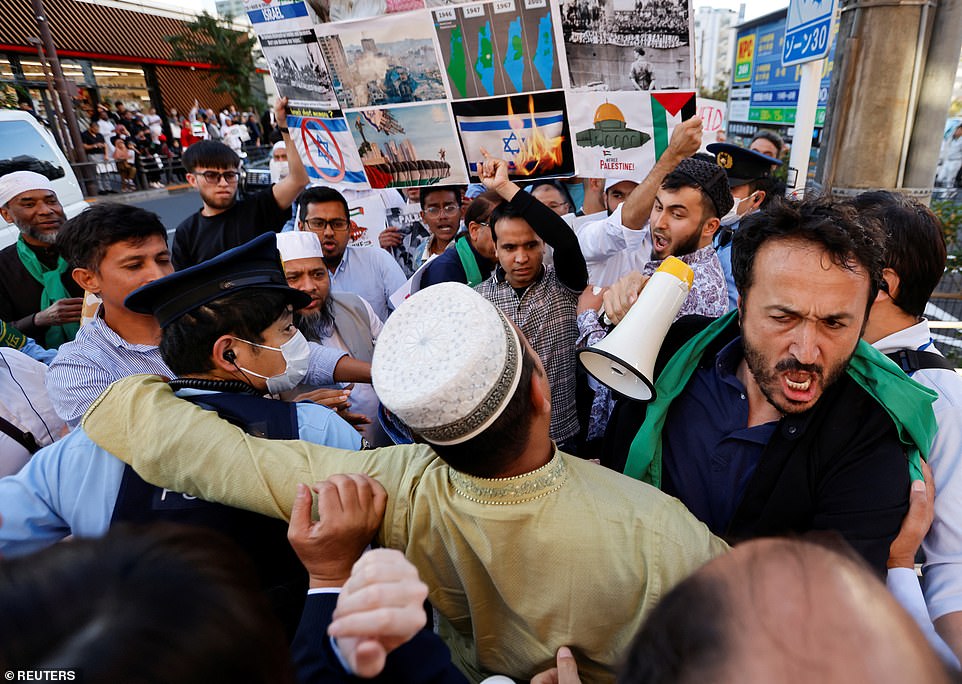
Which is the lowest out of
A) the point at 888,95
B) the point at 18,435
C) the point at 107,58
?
the point at 18,435

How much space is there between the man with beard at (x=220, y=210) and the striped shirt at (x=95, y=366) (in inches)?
71.1

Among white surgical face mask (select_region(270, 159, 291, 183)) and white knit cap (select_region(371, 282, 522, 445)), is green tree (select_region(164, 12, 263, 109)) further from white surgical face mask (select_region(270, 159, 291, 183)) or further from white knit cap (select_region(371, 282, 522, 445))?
white knit cap (select_region(371, 282, 522, 445))

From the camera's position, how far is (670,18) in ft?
7.24

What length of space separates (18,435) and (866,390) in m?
3.02

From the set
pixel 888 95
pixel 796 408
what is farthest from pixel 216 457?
pixel 888 95

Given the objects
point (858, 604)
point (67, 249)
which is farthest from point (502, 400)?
point (67, 249)

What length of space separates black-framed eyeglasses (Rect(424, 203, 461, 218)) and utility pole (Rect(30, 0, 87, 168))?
16.4m

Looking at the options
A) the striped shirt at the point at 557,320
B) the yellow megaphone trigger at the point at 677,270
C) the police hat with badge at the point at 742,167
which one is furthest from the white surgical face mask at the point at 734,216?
the yellow megaphone trigger at the point at 677,270

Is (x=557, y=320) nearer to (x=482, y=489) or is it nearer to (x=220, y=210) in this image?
(x=482, y=489)

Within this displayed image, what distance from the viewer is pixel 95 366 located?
7.16 ft

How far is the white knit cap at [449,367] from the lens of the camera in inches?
38.7

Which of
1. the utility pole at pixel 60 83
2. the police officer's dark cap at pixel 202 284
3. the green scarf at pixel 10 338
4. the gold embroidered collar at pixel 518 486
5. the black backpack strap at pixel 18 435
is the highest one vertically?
the utility pole at pixel 60 83

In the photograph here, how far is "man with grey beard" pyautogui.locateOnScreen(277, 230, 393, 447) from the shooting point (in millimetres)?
2758

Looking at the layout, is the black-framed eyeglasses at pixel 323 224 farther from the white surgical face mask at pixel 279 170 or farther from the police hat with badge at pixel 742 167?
the white surgical face mask at pixel 279 170
